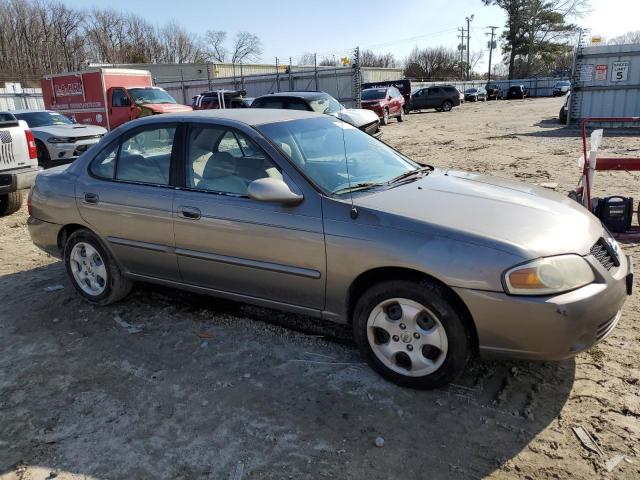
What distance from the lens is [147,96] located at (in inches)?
699

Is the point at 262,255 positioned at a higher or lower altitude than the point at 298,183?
lower

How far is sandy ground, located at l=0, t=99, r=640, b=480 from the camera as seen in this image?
100 inches

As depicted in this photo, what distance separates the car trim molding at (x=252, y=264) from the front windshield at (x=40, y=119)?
11280 mm

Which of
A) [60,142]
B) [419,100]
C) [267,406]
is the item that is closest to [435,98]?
[419,100]

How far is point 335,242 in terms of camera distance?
3.15 meters

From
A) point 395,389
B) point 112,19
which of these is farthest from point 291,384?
point 112,19

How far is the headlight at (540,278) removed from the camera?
105 inches

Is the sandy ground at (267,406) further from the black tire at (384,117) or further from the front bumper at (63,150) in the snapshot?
the black tire at (384,117)

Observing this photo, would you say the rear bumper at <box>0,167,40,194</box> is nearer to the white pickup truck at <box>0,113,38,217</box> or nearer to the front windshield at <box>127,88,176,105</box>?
the white pickup truck at <box>0,113,38,217</box>

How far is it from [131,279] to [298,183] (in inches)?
76.9

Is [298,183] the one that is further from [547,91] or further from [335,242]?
[547,91]

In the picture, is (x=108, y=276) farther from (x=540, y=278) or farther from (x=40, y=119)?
(x=40, y=119)

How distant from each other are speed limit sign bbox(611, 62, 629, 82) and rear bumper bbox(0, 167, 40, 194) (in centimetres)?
1791

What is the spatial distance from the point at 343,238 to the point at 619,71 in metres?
18.2
